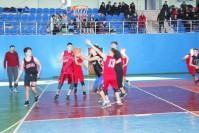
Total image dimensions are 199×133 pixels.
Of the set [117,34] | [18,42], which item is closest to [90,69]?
[117,34]

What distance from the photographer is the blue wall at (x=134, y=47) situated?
25062 mm

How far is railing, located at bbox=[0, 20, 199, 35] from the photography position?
2542 centimetres

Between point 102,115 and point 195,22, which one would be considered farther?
point 195,22

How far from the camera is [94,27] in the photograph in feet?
86.1

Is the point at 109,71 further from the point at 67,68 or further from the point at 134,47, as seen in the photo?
the point at 134,47

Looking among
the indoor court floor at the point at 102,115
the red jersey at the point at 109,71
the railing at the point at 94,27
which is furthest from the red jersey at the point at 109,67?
the railing at the point at 94,27

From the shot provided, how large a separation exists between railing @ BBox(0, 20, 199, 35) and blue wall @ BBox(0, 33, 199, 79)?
582 mm

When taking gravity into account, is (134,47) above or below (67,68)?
above

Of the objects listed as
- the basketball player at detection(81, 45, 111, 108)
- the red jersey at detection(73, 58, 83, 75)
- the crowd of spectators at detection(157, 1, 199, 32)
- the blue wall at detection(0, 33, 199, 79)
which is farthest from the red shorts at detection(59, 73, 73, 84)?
the crowd of spectators at detection(157, 1, 199, 32)

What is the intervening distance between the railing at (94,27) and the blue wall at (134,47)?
58cm

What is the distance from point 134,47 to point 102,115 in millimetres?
17237

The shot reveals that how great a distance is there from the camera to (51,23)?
82.4 feet

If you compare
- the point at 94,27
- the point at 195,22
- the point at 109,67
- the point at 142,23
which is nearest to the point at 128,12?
the point at 142,23

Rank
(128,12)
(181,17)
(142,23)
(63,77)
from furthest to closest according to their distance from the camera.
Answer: (128,12) → (181,17) → (142,23) → (63,77)
